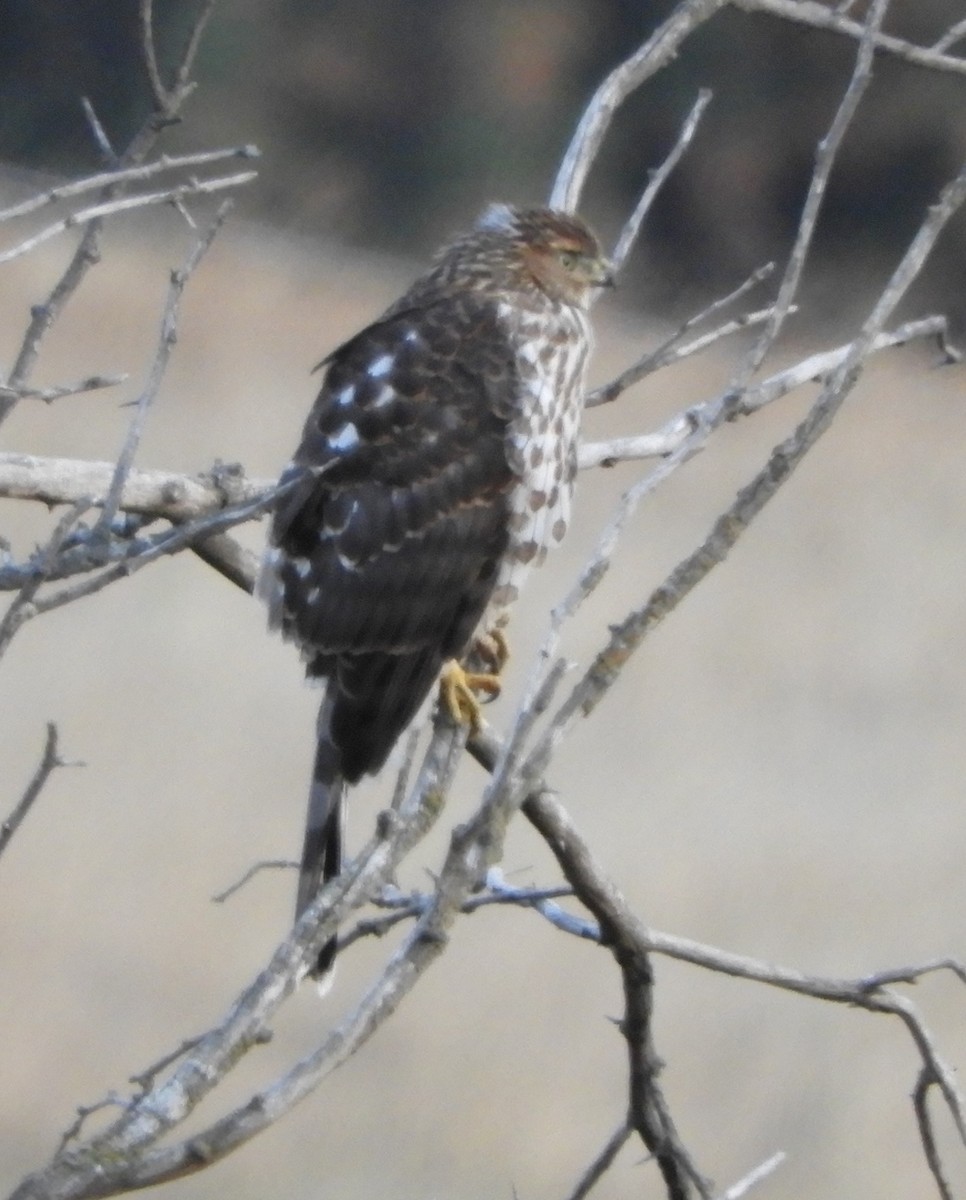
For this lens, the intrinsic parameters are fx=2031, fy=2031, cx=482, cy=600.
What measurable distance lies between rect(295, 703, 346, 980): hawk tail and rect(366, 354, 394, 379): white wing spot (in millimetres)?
385

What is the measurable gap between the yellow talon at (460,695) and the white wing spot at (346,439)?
0.25 metres

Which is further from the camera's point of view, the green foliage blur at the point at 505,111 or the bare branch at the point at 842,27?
the green foliage blur at the point at 505,111

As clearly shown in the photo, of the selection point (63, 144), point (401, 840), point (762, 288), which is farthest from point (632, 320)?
point (401, 840)

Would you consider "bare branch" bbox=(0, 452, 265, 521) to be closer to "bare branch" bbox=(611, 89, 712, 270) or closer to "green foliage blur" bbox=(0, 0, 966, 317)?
"bare branch" bbox=(611, 89, 712, 270)

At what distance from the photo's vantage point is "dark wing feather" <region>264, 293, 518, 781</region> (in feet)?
6.64

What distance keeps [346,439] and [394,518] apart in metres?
0.10

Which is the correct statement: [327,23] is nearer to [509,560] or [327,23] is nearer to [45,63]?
[45,63]

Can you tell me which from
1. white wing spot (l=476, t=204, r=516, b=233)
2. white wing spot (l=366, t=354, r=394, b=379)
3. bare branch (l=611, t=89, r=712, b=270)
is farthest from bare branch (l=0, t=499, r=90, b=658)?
white wing spot (l=476, t=204, r=516, b=233)

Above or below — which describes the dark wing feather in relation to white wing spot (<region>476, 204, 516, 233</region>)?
below

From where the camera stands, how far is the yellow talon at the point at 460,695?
1.89 metres

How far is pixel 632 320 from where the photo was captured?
390 cm

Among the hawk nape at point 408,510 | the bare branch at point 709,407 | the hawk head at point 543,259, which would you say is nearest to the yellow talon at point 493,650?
the hawk nape at point 408,510

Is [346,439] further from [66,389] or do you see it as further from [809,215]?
[809,215]

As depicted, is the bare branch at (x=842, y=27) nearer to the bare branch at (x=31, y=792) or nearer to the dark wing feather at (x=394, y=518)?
the dark wing feather at (x=394, y=518)
